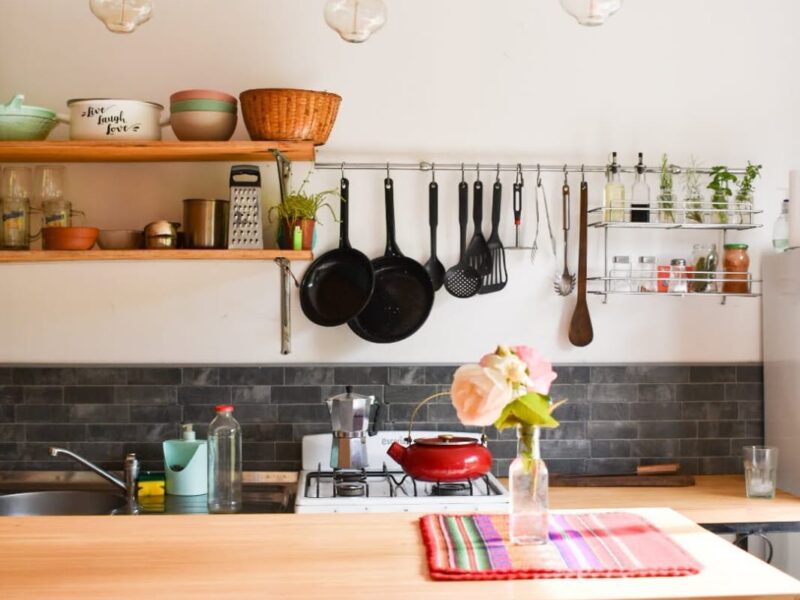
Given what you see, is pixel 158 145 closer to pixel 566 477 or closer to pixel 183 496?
pixel 183 496

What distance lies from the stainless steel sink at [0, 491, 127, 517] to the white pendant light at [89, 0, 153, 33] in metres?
1.81

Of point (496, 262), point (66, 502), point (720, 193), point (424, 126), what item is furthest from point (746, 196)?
point (66, 502)

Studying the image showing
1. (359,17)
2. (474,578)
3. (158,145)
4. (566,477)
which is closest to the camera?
(474,578)

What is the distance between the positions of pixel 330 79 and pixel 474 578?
7.55ft

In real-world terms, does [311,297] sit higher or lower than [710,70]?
lower

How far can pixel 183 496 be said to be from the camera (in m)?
3.57

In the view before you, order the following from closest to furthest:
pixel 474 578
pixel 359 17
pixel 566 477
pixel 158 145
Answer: pixel 474 578, pixel 359 17, pixel 158 145, pixel 566 477

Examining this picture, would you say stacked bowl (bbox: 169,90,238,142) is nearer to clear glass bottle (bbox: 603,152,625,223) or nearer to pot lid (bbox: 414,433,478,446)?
pot lid (bbox: 414,433,478,446)

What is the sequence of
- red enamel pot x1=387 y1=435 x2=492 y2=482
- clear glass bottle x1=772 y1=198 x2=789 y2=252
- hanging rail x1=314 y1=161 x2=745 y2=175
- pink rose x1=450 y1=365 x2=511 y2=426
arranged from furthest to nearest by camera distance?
1. hanging rail x1=314 y1=161 x2=745 y2=175
2. clear glass bottle x1=772 y1=198 x2=789 y2=252
3. red enamel pot x1=387 y1=435 x2=492 y2=482
4. pink rose x1=450 y1=365 x2=511 y2=426

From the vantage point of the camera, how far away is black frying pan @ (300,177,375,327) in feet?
12.5

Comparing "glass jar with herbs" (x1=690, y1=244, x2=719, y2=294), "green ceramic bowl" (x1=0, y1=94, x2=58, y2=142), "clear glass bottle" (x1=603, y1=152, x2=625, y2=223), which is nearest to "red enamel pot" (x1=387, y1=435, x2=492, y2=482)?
"clear glass bottle" (x1=603, y1=152, x2=625, y2=223)

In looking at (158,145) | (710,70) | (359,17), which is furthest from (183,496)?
(710,70)

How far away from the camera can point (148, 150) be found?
→ 348 cm

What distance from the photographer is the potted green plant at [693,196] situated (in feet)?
12.5
